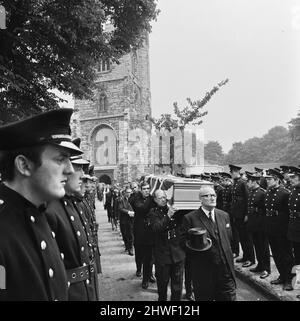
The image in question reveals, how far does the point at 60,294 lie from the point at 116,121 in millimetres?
42678

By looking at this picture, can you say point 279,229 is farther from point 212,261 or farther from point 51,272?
point 51,272

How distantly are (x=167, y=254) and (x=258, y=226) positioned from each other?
2781 mm

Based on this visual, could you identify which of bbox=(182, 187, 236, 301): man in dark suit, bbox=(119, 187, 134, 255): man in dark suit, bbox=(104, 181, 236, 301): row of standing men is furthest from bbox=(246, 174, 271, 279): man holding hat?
bbox=(119, 187, 134, 255): man in dark suit

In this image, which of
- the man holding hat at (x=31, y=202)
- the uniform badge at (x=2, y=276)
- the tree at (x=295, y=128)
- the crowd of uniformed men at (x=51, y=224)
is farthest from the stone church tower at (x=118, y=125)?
the uniform badge at (x=2, y=276)

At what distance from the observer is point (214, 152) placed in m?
99.4

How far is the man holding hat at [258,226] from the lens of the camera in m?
7.13

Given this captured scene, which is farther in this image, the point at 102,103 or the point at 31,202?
the point at 102,103

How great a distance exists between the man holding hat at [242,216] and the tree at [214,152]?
8711 centimetres

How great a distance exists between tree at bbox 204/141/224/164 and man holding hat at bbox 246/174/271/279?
88090mm

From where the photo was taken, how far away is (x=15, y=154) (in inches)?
71.6

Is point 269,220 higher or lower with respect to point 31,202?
lower

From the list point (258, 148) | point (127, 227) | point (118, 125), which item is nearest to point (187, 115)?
point (127, 227)
